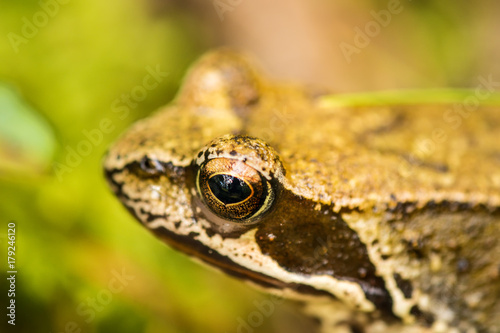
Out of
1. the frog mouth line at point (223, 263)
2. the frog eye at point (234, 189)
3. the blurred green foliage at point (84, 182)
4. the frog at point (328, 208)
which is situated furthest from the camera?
the blurred green foliage at point (84, 182)

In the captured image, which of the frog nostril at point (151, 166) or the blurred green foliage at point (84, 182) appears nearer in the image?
the frog nostril at point (151, 166)

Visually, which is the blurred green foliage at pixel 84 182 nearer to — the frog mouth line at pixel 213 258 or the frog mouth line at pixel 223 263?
the frog mouth line at pixel 213 258

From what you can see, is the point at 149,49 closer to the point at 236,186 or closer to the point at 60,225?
the point at 60,225

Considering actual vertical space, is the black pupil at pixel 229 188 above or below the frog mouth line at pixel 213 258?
above

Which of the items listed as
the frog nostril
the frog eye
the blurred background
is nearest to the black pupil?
the frog eye

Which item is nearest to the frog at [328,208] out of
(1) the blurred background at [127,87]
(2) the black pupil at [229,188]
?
(2) the black pupil at [229,188]

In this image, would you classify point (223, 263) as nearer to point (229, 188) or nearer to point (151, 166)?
point (229, 188)
